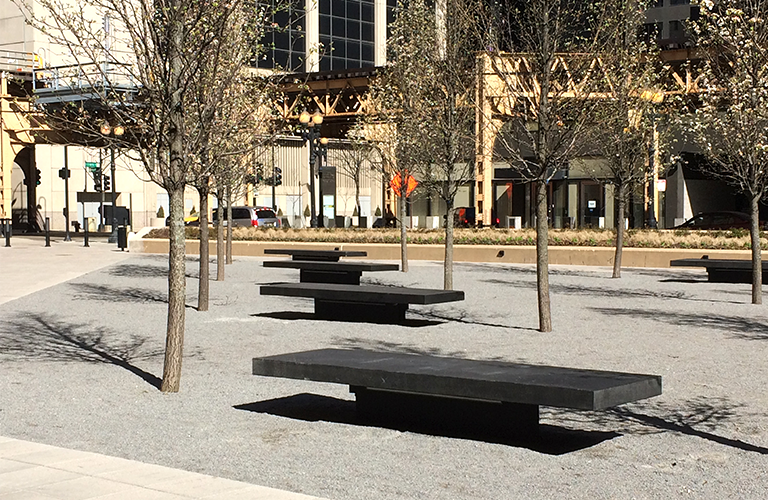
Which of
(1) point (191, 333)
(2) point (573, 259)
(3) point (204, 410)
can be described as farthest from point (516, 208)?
(3) point (204, 410)

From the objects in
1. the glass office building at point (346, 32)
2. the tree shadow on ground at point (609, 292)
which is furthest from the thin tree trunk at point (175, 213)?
the glass office building at point (346, 32)

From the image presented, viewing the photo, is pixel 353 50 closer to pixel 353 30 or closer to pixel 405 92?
pixel 353 30

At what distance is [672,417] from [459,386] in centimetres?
241

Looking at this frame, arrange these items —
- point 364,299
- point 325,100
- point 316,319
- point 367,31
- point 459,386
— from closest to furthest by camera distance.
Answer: point 459,386
point 364,299
point 316,319
point 325,100
point 367,31

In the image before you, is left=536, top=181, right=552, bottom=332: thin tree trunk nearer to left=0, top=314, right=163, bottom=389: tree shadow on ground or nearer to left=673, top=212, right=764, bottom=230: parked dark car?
left=0, top=314, right=163, bottom=389: tree shadow on ground

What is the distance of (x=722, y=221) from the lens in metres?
38.0

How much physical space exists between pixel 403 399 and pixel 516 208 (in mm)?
46853

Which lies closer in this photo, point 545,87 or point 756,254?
point 545,87

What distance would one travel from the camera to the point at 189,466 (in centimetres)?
780

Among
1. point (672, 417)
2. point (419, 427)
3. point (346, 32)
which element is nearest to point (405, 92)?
point (672, 417)

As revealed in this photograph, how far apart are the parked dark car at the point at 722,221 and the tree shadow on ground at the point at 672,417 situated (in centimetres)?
2832

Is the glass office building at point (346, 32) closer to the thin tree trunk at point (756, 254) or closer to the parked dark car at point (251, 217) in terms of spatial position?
the parked dark car at point (251, 217)

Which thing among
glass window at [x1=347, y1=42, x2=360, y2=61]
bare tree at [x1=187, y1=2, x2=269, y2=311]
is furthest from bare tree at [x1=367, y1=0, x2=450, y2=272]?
glass window at [x1=347, y1=42, x2=360, y2=61]

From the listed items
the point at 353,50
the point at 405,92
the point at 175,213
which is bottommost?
the point at 175,213
